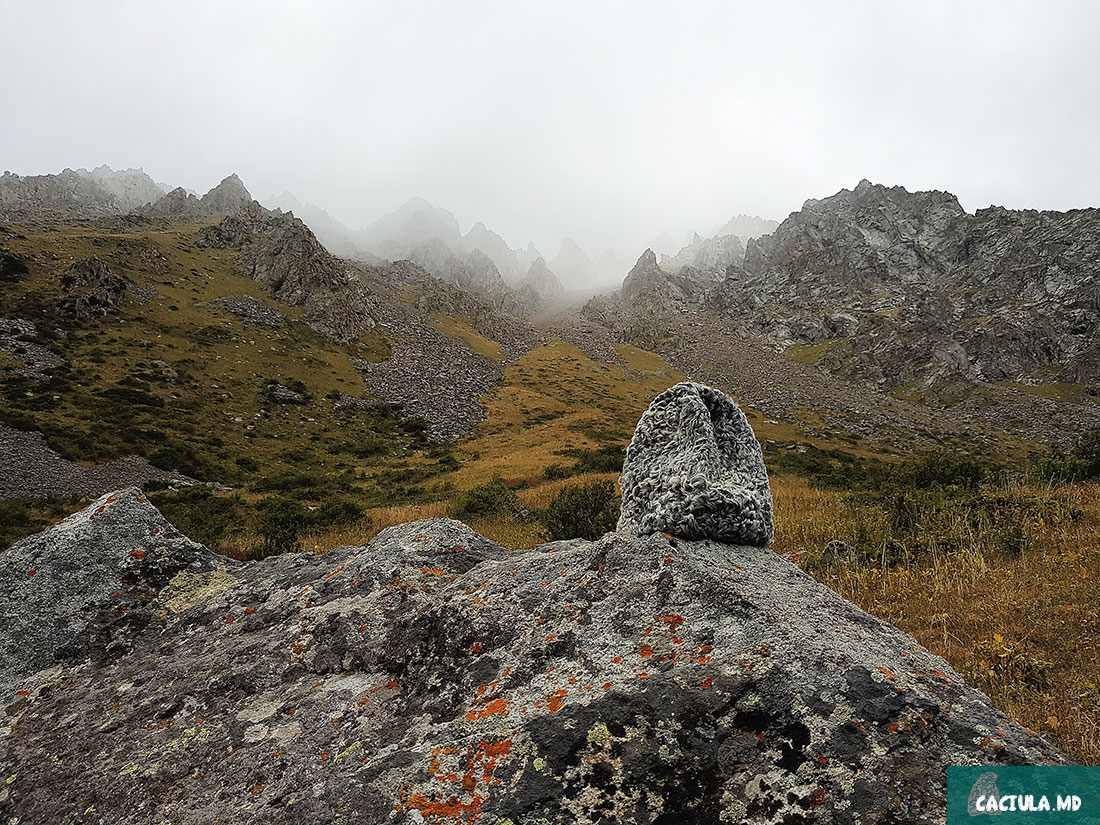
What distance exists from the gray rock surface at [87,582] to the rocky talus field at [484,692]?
25mm

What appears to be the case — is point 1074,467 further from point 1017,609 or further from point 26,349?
point 26,349

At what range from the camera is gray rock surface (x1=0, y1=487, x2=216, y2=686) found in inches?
196

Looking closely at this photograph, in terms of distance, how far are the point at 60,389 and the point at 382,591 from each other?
2046 inches

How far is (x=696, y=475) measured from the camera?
578cm

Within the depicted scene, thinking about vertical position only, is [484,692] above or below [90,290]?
below

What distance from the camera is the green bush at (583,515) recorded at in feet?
42.2

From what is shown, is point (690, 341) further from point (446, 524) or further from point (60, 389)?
point (446, 524)

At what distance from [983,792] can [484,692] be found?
2.95m

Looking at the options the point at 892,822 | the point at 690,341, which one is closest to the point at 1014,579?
the point at 892,822

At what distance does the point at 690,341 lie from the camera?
487 feet

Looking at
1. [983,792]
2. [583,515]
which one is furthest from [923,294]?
[983,792]

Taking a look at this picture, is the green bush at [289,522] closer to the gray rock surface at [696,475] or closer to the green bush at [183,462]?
the green bush at [183,462]

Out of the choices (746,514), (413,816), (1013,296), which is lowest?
(413,816)

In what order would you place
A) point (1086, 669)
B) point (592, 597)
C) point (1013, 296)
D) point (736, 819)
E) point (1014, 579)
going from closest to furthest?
point (736, 819) → point (592, 597) → point (1086, 669) → point (1014, 579) → point (1013, 296)
